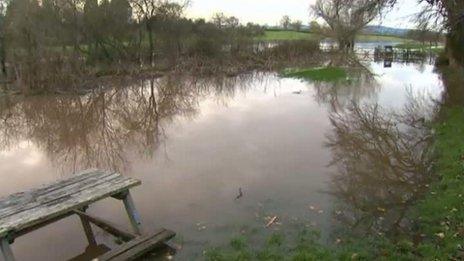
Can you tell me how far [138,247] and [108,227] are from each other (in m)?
1.13

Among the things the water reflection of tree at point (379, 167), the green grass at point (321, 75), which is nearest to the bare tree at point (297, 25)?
the green grass at point (321, 75)

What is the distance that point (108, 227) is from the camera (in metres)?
7.02

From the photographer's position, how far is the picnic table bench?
5645 mm

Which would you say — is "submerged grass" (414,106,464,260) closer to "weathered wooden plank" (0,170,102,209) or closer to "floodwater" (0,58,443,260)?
"floodwater" (0,58,443,260)

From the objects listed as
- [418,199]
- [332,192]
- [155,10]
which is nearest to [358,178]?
[332,192]

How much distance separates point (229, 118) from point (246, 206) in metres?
8.55

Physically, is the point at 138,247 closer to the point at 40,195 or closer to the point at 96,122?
the point at 40,195

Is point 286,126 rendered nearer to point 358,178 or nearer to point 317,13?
point 358,178

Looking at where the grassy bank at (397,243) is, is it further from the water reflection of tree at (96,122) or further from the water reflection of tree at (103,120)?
the water reflection of tree at (96,122)

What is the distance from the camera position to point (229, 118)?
16234mm

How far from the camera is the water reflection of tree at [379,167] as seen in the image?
709 centimetres

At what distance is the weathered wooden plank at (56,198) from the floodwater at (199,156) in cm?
84

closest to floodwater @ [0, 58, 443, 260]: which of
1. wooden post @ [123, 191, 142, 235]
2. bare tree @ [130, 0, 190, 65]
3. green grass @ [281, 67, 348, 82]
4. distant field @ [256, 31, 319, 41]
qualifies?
wooden post @ [123, 191, 142, 235]

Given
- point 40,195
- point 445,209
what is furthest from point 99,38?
point 445,209
